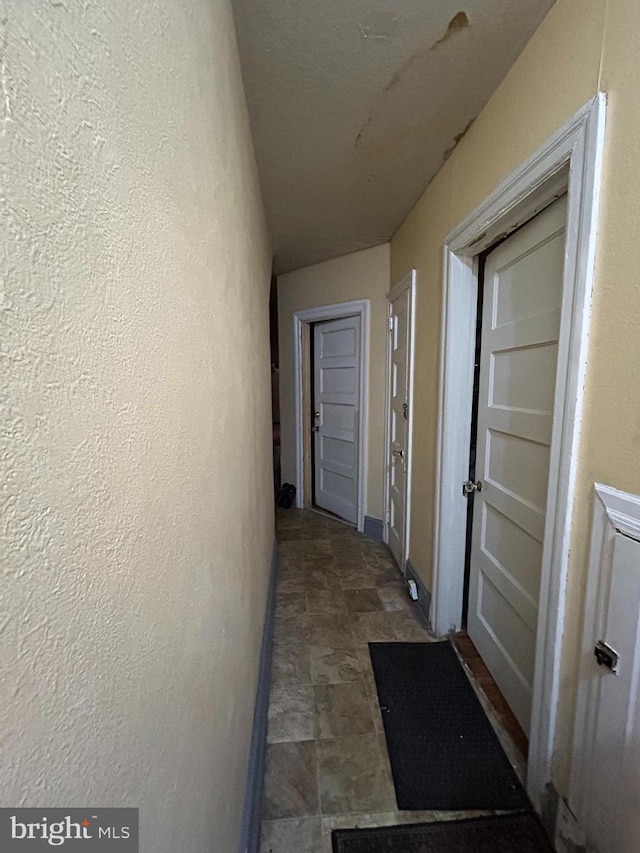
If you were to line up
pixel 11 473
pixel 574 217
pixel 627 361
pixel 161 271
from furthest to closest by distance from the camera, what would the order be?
pixel 574 217
pixel 627 361
pixel 161 271
pixel 11 473

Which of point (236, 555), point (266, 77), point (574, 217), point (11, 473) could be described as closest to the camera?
point (11, 473)

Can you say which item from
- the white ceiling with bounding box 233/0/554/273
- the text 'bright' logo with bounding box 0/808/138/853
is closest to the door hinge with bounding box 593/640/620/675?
the text 'bright' logo with bounding box 0/808/138/853

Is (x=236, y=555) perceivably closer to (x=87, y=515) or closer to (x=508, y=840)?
(x=87, y=515)

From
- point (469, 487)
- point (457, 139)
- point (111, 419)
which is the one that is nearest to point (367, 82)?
point (457, 139)

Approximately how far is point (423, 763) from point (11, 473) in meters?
1.72

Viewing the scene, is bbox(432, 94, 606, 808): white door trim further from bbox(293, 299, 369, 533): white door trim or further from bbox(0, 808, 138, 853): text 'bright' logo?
bbox(293, 299, 369, 533): white door trim

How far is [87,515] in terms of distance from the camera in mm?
354

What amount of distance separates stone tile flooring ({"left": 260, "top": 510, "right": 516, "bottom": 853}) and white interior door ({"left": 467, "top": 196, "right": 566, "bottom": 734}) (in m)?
0.49

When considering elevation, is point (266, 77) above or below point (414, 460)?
above

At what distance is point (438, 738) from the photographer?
1.43m

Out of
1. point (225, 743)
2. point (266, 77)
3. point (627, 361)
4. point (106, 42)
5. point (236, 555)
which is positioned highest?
point (266, 77)

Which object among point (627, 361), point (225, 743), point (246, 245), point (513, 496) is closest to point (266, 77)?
point (246, 245)

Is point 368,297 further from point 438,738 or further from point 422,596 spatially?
point 438,738

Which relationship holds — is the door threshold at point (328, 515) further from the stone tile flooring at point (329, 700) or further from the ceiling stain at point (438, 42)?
the ceiling stain at point (438, 42)
